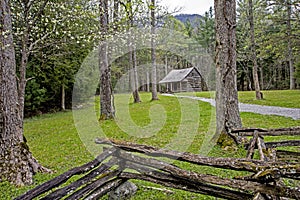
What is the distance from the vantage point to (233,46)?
19.0ft

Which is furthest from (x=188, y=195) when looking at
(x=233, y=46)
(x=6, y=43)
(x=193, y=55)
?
(x=193, y=55)

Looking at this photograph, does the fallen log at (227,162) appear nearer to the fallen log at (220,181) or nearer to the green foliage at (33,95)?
the fallen log at (220,181)

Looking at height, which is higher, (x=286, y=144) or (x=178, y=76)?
(x=178, y=76)

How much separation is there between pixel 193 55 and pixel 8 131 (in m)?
44.5

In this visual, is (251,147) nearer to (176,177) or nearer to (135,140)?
(176,177)

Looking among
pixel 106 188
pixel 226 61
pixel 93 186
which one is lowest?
pixel 106 188

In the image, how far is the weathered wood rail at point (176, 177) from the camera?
237 centimetres

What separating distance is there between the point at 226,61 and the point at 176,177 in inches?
138

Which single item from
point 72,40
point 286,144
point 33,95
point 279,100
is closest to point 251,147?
point 286,144

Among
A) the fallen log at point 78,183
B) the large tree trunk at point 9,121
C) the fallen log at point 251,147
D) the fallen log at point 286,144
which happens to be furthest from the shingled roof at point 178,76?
the fallen log at point 78,183

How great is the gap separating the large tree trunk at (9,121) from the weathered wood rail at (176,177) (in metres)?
2.08

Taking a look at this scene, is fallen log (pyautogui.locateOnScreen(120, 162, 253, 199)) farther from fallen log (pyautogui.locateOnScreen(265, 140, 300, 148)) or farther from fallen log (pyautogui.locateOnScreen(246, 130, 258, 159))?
fallen log (pyautogui.locateOnScreen(265, 140, 300, 148))

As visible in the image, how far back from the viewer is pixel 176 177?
306cm

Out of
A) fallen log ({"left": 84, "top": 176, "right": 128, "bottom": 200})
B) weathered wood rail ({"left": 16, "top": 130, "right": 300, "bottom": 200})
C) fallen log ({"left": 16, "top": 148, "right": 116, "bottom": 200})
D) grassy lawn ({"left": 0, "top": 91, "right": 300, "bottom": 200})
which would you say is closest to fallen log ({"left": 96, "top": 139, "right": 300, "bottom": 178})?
weathered wood rail ({"left": 16, "top": 130, "right": 300, "bottom": 200})
